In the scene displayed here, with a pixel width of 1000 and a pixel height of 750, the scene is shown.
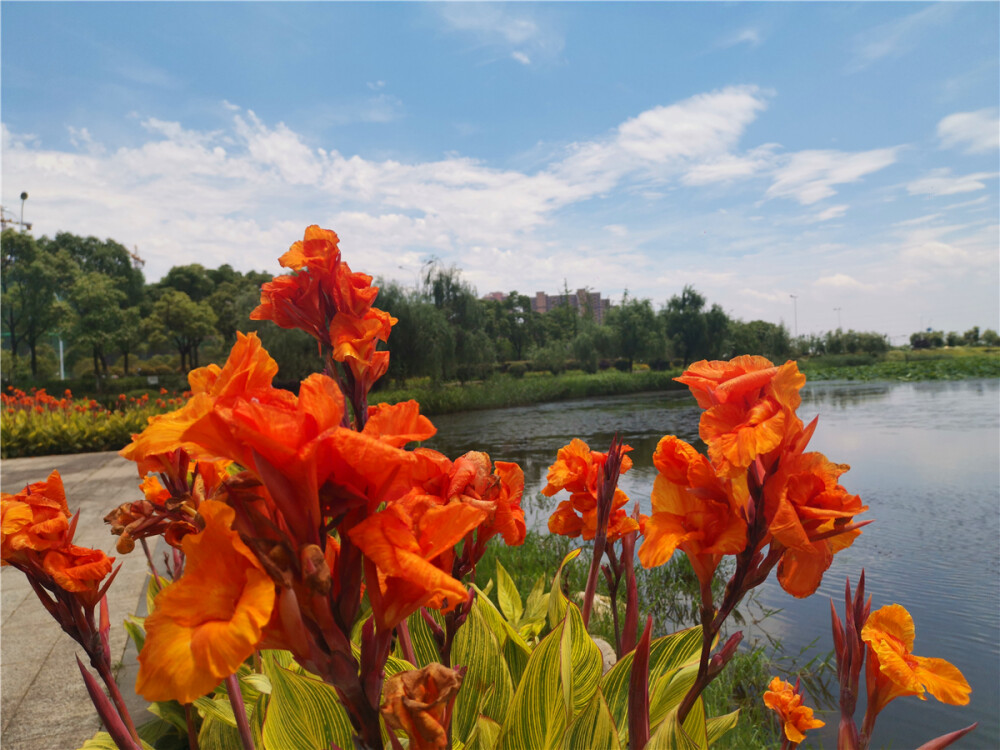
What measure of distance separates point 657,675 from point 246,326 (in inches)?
825

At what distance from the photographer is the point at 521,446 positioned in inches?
471

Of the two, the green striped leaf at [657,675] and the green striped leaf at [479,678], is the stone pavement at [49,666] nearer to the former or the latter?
the green striped leaf at [479,678]

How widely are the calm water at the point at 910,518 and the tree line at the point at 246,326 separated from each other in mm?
4527

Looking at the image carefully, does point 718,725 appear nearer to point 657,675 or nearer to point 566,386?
point 657,675

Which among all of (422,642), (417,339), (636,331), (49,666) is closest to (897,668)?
(422,642)

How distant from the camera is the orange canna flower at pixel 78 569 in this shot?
3.02 ft

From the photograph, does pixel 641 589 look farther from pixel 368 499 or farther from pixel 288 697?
pixel 368 499

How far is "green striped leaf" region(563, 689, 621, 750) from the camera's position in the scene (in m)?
0.91

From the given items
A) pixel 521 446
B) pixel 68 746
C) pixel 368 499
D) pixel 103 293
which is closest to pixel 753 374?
pixel 368 499

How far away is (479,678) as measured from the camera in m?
1.24

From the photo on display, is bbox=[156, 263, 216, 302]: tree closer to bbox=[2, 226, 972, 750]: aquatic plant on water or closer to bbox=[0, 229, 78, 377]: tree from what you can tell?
bbox=[0, 229, 78, 377]: tree

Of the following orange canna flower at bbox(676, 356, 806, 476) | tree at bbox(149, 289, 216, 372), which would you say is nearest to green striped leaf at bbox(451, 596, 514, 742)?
orange canna flower at bbox(676, 356, 806, 476)

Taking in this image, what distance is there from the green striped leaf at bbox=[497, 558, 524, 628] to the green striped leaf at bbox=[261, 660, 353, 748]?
1109 millimetres

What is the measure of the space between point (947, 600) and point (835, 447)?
6.57m
